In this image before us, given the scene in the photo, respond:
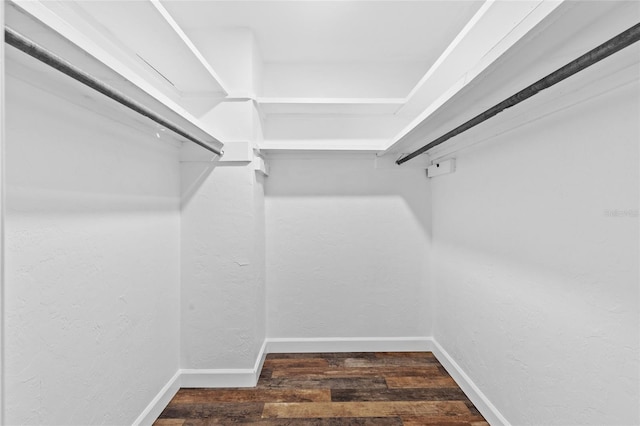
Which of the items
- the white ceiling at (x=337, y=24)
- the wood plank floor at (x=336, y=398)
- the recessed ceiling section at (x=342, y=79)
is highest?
the white ceiling at (x=337, y=24)

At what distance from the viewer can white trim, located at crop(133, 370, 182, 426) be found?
174cm

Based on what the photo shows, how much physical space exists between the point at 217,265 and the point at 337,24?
1.92 m

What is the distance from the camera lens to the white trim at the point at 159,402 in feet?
5.70

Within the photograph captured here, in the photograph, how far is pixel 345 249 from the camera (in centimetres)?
278

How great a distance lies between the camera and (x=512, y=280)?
5.49 ft

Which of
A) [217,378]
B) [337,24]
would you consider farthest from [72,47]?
[217,378]

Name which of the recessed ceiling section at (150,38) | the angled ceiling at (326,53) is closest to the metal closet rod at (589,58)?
the angled ceiling at (326,53)

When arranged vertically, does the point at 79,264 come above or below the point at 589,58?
below

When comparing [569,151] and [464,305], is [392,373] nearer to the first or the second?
[464,305]

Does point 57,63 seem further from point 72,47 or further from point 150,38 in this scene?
point 150,38

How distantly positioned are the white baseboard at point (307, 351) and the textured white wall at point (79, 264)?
17 centimetres

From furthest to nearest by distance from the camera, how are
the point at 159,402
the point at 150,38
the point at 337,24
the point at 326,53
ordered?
the point at 326,53
the point at 337,24
the point at 159,402
the point at 150,38

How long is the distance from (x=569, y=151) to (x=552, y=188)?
0.57ft

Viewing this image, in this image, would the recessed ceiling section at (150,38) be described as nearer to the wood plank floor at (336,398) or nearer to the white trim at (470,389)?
the wood plank floor at (336,398)
